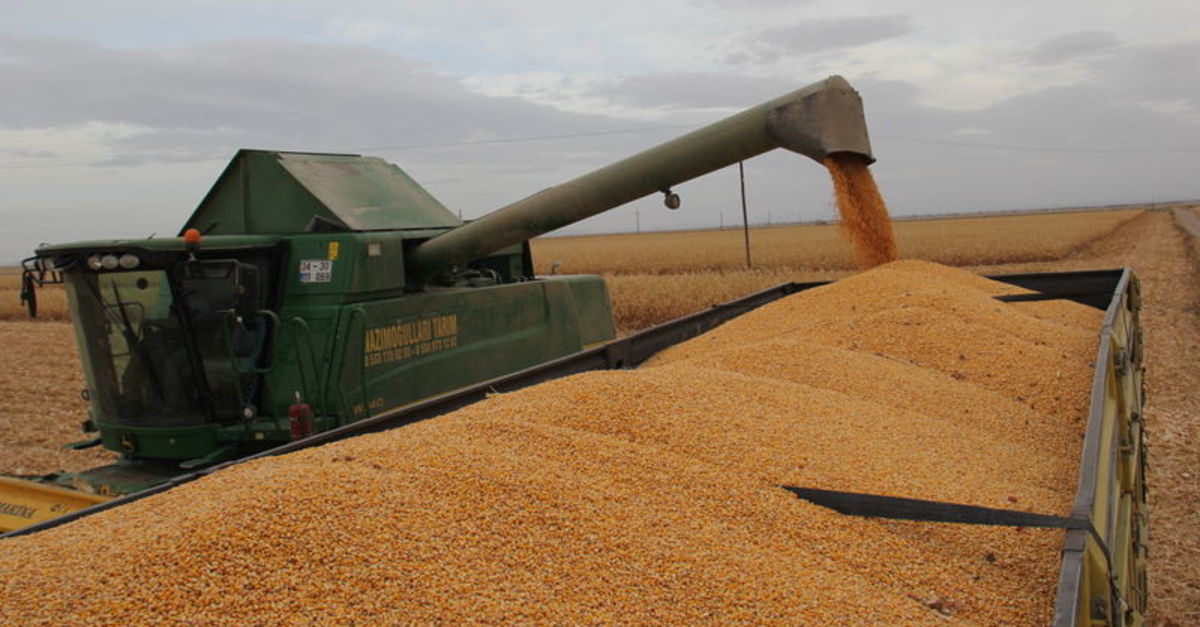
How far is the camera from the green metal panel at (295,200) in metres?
5.13

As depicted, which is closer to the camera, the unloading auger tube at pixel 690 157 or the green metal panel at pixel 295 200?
the unloading auger tube at pixel 690 157

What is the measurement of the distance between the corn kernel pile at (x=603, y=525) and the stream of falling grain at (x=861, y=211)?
4.84ft

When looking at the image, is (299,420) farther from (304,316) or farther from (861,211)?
(861,211)

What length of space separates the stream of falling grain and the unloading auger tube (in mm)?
113

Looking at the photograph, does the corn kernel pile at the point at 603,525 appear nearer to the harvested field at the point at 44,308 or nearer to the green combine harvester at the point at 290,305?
the green combine harvester at the point at 290,305

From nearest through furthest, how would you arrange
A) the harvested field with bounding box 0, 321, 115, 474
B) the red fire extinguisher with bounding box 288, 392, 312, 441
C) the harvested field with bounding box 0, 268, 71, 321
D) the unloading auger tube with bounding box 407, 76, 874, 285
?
the red fire extinguisher with bounding box 288, 392, 312, 441 < the unloading auger tube with bounding box 407, 76, 874, 285 < the harvested field with bounding box 0, 321, 115, 474 < the harvested field with bounding box 0, 268, 71, 321

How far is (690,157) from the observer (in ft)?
14.5

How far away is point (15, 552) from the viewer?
Answer: 6.98ft

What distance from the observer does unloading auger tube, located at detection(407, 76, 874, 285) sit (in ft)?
14.1

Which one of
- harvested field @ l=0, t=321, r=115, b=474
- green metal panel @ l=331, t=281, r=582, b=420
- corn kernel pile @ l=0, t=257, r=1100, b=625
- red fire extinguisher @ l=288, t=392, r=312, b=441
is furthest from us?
harvested field @ l=0, t=321, r=115, b=474

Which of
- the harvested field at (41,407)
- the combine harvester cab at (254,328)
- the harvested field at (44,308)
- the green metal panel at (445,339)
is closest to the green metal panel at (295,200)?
the combine harvester cab at (254,328)

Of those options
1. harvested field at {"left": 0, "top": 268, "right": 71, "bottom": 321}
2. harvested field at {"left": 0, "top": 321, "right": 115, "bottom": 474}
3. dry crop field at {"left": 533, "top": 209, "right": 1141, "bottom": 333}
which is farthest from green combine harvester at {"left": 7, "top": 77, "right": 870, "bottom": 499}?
harvested field at {"left": 0, "top": 268, "right": 71, "bottom": 321}

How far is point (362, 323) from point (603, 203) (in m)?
1.38

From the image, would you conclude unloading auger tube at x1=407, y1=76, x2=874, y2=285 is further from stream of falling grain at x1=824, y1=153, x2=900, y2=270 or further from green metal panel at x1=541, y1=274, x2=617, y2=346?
green metal panel at x1=541, y1=274, x2=617, y2=346
